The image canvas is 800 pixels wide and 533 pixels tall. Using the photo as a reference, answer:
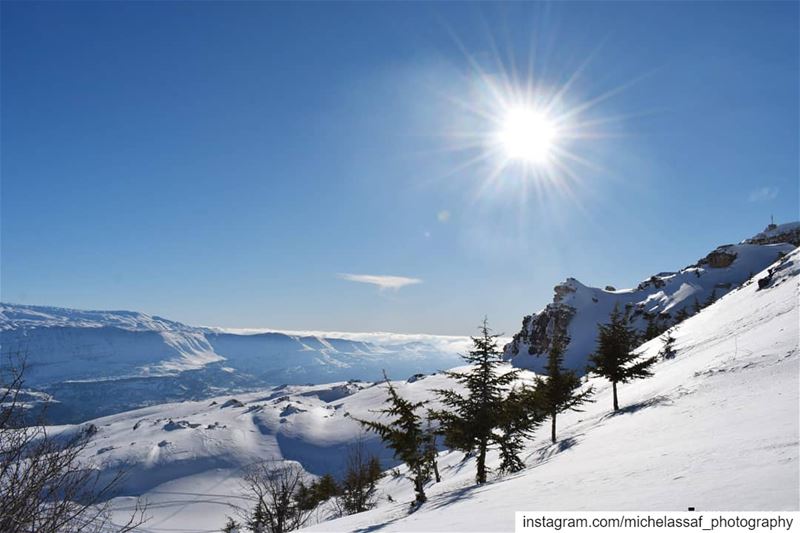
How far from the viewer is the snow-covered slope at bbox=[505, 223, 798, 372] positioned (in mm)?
99562

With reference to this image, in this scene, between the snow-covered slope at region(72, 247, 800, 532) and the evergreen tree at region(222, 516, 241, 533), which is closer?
the snow-covered slope at region(72, 247, 800, 532)

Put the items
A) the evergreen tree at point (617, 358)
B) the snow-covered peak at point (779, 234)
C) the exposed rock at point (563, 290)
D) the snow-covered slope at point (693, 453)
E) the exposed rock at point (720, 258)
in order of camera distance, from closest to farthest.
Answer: the snow-covered slope at point (693, 453) < the evergreen tree at point (617, 358) < the exposed rock at point (720, 258) < the snow-covered peak at point (779, 234) < the exposed rock at point (563, 290)

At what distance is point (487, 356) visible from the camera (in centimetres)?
2309

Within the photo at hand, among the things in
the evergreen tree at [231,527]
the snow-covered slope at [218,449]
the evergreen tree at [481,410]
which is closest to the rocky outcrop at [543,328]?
the snow-covered slope at [218,449]

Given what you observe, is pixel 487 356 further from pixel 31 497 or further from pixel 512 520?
pixel 31 497

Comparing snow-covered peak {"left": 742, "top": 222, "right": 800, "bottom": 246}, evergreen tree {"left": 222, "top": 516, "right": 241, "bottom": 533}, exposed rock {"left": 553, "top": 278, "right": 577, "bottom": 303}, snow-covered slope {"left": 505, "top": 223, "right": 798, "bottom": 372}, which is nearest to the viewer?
evergreen tree {"left": 222, "top": 516, "right": 241, "bottom": 533}

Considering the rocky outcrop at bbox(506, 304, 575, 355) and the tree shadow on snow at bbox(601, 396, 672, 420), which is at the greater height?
the rocky outcrop at bbox(506, 304, 575, 355)

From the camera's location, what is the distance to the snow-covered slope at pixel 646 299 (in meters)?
99.6

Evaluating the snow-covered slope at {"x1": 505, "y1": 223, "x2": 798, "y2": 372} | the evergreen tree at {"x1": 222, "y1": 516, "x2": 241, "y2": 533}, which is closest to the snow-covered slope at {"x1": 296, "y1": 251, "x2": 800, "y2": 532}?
the evergreen tree at {"x1": 222, "y1": 516, "x2": 241, "y2": 533}

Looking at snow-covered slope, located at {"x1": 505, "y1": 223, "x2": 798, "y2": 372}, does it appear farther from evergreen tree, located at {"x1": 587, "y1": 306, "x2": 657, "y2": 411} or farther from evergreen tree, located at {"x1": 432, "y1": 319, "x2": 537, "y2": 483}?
evergreen tree, located at {"x1": 432, "y1": 319, "x2": 537, "y2": 483}

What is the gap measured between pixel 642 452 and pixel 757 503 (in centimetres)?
747

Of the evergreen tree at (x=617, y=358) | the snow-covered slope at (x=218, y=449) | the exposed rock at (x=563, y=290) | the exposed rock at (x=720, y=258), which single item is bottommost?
the snow-covered slope at (x=218, y=449)

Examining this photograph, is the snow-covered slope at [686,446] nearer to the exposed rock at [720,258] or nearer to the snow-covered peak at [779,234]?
the exposed rock at [720,258]

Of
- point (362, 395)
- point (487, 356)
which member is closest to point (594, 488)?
point (487, 356)
